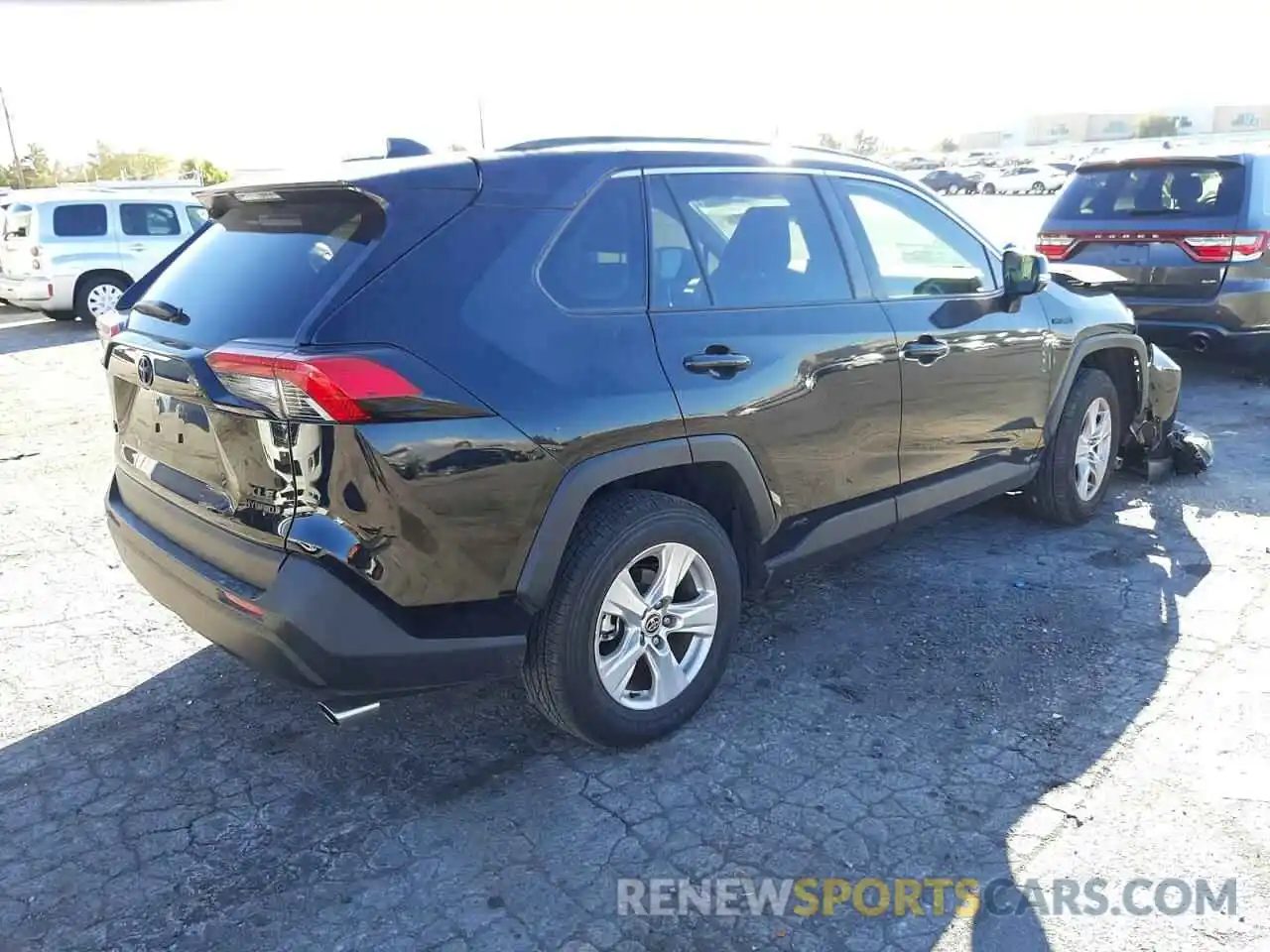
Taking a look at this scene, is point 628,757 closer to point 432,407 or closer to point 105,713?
point 432,407

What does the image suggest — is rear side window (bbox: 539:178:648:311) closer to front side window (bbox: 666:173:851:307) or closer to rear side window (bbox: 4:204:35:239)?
front side window (bbox: 666:173:851:307)

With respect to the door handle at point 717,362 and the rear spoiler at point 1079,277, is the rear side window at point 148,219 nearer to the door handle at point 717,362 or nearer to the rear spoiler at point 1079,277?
the rear spoiler at point 1079,277

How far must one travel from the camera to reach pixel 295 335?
2.47m

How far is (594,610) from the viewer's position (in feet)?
9.50

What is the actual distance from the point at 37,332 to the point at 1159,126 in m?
111

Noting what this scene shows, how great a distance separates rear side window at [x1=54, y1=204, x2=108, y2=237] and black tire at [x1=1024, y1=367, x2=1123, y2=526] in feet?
41.9

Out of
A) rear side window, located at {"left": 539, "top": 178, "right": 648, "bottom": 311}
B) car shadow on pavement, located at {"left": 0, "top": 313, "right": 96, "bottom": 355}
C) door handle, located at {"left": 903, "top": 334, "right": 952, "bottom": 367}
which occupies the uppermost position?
rear side window, located at {"left": 539, "top": 178, "right": 648, "bottom": 311}

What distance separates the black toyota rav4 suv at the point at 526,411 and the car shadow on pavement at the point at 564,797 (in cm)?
37

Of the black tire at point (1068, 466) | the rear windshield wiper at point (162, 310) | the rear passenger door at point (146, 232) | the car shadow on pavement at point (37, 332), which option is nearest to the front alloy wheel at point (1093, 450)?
the black tire at point (1068, 466)

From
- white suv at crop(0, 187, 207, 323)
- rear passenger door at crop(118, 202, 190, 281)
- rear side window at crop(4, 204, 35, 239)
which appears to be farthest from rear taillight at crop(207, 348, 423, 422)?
rear side window at crop(4, 204, 35, 239)

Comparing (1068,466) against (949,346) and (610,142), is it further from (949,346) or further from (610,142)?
(610,142)

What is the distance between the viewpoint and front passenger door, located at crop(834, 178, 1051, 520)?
380 centimetres

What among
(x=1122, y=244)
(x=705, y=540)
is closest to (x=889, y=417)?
(x=705, y=540)

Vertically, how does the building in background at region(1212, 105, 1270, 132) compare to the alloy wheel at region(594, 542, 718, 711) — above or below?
above
